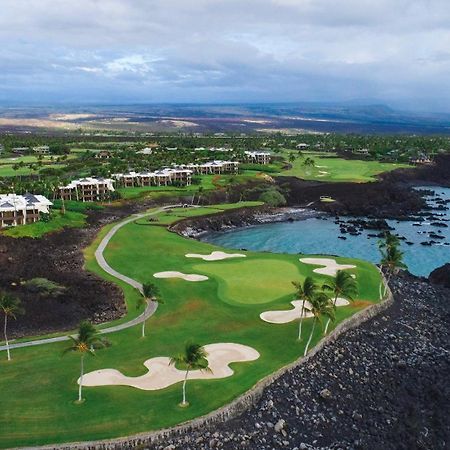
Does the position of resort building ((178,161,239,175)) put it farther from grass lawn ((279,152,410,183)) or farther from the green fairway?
the green fairway

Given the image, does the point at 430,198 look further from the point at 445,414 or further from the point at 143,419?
the point at 143,419

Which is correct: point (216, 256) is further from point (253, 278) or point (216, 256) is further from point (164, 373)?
point (164, 373)

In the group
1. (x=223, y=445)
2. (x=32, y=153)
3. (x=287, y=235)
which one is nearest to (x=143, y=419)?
(x=223, y=445)

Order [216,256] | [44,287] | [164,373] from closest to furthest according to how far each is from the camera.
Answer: [164,373]
[44,287]
[216,256]

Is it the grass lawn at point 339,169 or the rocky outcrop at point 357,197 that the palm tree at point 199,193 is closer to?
the rocky outcrop at point 357,197

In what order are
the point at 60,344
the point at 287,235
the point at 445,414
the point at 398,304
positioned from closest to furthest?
1. the point at 445,414
2. the point at 60,344
3. the point at 398,304
4. the point at 287,235

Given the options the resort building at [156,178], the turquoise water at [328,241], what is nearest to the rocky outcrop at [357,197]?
the turquoise water at [328,241]

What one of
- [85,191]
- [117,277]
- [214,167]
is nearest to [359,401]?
[117,277]
